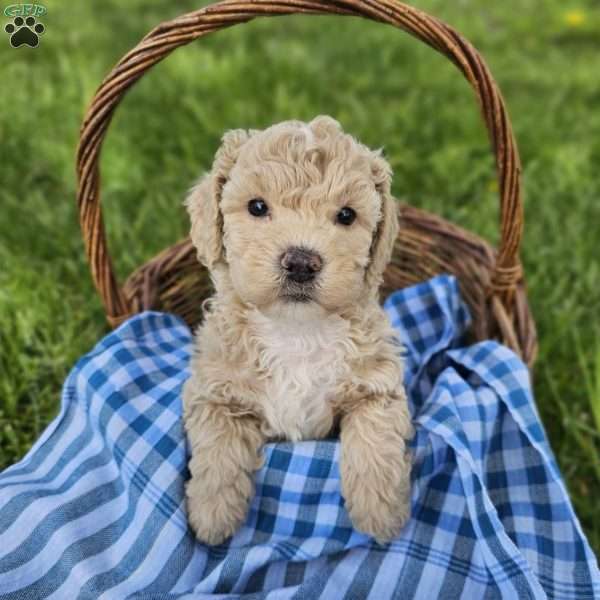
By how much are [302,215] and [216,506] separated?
44.1 inches

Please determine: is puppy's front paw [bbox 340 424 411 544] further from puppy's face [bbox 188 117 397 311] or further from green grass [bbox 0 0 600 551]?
green grass [bbox 0 0 600 551]

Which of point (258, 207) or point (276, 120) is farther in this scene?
point (276, 120)

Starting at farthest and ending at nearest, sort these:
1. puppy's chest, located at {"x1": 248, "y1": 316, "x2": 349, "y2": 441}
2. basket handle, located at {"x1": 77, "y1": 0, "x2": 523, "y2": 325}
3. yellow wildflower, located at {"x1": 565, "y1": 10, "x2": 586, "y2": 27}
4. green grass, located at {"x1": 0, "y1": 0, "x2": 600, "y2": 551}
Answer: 1. yellow wildflower, located at {"x1": 565, "y1": 10, "x2": 586, "y2": 27}
2. green grass, located at {"x1": 0, "y1": 0, "x2": 600, "y2": 551}
3. puppy's chest, located at {"x1": 248, "y1": 316, "x2": 349, "y2": 441}
4. basket handle, located at {"x1": 77, "y1": 0, "x2": 523, "y2": 325}

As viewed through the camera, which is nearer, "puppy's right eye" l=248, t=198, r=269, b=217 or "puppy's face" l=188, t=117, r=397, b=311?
"puppy's face" l=188, t=117, r=397, b=311

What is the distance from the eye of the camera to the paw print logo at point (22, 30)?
3.31 meters

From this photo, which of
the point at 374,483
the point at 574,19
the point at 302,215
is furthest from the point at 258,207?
the point at 574,19

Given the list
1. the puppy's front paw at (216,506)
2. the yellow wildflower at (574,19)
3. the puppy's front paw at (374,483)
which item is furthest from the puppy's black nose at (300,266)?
the yellow wildflower at (574,19)

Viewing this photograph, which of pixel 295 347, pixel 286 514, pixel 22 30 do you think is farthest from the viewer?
pixel 22 30

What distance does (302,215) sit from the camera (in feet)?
7.57

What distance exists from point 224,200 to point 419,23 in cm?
96

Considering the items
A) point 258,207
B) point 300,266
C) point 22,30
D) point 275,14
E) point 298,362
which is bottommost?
point 298,362

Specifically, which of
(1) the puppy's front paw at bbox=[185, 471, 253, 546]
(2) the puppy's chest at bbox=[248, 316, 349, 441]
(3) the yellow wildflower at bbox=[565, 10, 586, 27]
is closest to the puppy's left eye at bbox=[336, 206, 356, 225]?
(2) the puppy's chest at bbox=[248, 316, 349, 441]

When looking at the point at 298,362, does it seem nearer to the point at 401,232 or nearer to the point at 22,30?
the point at 401,232

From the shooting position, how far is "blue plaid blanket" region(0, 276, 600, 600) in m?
2.43
